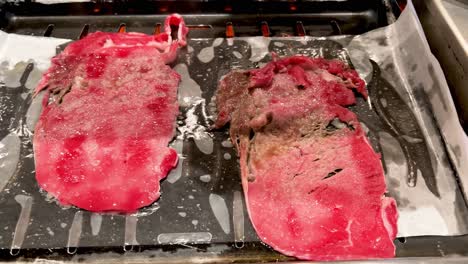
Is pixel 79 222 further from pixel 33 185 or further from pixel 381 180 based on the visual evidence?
pixel 381 180

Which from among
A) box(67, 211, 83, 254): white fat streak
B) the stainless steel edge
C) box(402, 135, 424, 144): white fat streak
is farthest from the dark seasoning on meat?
the stainless steel edge

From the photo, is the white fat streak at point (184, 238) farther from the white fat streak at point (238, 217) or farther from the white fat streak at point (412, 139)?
the white fat streak at point (412, 139)

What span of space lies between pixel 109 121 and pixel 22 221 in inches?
21.4

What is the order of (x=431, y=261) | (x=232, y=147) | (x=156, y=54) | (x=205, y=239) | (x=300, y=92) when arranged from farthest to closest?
(x=156, y=54) < (x=300, y=92) < (x=232, y=147) < (x=205, y=239) < (x=431, y=261)

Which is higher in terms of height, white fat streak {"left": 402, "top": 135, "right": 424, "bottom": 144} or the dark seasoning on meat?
white fat streak {"left": 402, "top": 135, "right": 424, "bottom": 144}

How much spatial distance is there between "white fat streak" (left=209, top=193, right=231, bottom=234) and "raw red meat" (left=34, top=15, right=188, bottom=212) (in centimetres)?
23

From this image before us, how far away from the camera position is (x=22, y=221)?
1666 mm

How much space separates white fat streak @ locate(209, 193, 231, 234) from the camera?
1674mm

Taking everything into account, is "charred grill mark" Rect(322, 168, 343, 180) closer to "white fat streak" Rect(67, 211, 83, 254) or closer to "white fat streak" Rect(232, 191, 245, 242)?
"white fat streak" Rect(232, 191, 245, 242)

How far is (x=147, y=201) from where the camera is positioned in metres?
1.72

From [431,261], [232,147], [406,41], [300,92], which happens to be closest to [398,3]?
[406,41]

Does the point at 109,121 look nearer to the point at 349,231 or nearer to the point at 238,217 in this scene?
the point at 238,217

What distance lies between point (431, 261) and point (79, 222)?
49.3 inches

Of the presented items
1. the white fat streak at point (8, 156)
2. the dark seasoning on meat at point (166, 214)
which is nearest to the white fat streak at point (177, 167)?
the dark seasoning on meat at point (166, 214)
